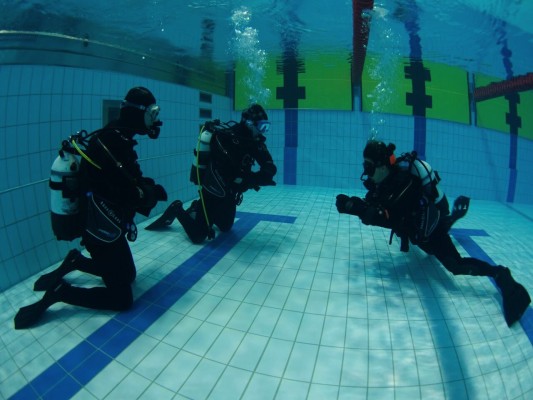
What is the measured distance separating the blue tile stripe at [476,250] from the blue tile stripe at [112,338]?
308cm

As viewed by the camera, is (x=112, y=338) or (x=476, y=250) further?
(x=476, y=250)

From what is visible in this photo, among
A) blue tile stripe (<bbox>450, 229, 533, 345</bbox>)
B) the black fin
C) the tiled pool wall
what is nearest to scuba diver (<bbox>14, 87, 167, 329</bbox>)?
the tiled pool wall

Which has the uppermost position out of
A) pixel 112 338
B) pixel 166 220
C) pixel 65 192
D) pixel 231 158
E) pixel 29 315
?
pixel 231 158

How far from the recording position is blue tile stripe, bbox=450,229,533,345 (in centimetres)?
242

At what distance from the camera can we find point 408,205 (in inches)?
117

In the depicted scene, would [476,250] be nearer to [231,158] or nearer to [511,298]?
[511,298]

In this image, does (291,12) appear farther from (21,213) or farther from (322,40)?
(21,213)

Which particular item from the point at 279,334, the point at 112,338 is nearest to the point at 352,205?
the point at 279,334

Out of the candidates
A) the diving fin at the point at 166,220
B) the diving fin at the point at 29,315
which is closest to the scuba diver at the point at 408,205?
the diving fin at the point at 166,220

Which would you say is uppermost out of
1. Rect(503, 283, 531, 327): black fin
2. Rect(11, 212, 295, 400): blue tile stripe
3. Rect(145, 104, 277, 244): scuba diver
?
Rect(145, 104, 277, 244): scuba diver

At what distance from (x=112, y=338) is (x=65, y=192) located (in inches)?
47.6

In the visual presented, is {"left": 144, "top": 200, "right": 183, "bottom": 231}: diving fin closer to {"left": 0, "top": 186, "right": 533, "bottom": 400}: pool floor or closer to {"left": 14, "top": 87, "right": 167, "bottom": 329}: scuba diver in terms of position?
{"left": 0, "top": 186, "right": 533, "bottom": 400}: pool floor

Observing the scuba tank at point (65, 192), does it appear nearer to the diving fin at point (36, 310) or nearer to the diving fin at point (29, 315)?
the diving fin at point (36, 310)

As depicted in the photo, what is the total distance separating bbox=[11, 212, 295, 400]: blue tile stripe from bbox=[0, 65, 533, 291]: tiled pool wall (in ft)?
4.81
